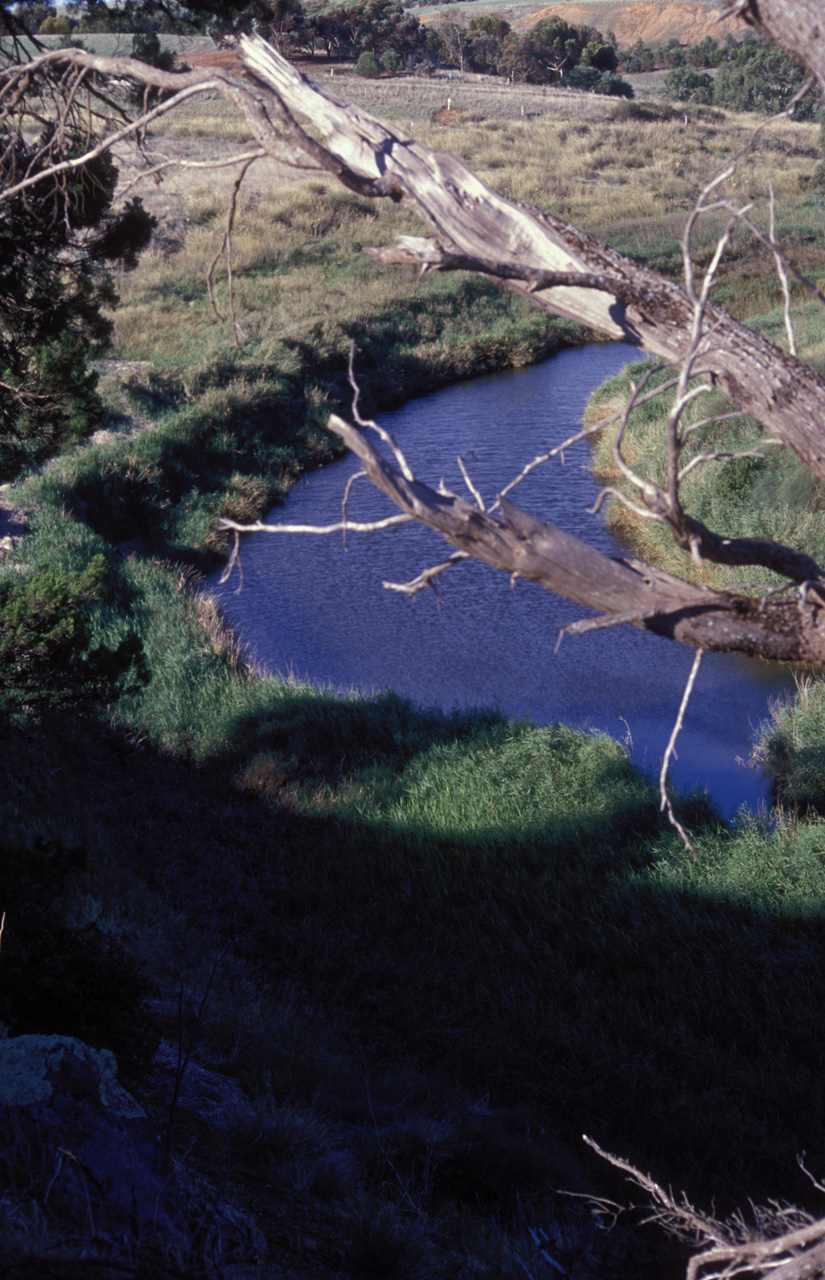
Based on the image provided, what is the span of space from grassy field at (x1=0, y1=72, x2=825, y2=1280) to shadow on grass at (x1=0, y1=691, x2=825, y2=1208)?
21 millimetres

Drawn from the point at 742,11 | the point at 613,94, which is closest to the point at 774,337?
the point at 742,11

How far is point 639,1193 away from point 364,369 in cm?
1781

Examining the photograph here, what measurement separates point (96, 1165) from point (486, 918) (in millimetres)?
4056

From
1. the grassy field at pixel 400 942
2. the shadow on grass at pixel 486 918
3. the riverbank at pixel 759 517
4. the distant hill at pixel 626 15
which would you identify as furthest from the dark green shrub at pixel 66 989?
the distant hill at pixel 626 15

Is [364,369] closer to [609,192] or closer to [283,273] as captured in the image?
[283,273]

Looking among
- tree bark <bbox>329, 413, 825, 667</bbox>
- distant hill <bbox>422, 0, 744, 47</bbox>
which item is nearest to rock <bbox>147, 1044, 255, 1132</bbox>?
tree bark <bbox>329, 413, 825, 667</bbox>

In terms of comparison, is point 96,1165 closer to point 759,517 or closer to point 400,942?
point 400,942

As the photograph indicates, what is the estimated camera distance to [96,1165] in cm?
275

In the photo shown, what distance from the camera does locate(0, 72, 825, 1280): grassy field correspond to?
12.9ft

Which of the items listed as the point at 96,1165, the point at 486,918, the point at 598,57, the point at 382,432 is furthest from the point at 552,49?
the point at 96,1165

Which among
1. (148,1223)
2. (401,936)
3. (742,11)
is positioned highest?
(742,11)

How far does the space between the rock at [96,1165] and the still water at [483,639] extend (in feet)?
15.2

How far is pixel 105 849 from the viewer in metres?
6.72

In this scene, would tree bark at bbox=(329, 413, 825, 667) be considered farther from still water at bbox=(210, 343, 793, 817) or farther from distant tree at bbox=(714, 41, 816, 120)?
distant tree at bbox=(714, 41, 816, 120)
